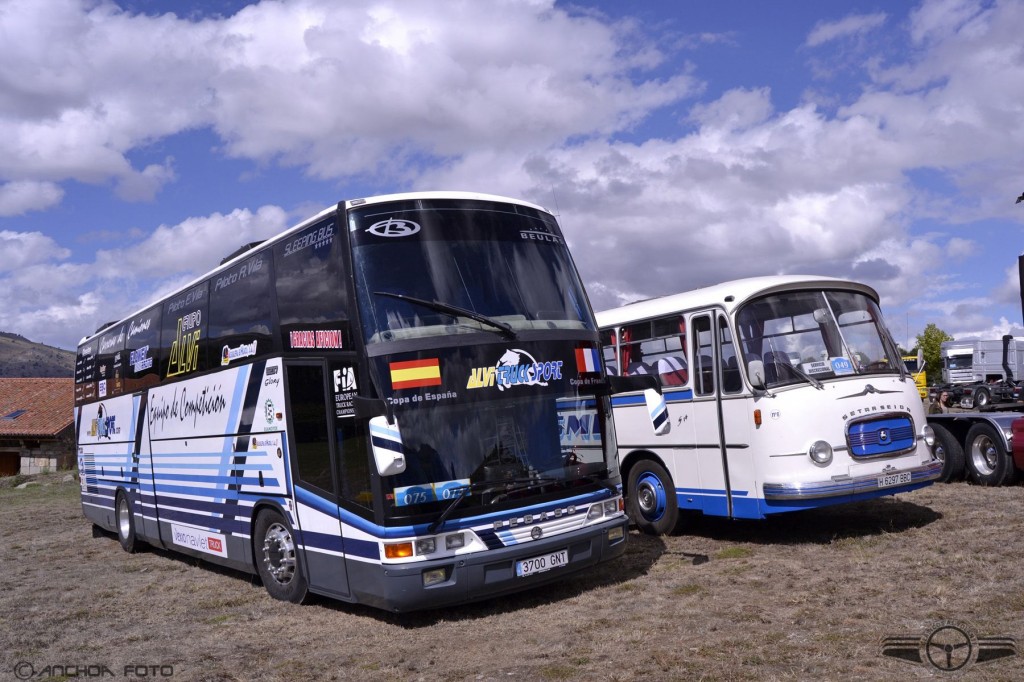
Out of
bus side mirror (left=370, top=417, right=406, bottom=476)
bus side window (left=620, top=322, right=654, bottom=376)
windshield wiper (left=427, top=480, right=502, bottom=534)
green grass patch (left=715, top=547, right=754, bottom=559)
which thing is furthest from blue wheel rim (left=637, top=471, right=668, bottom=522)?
bus side mirror (left=370, top=417, right=406, bottom=476)

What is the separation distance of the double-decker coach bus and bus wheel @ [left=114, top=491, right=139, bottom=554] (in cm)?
527

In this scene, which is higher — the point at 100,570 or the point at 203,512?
the point at 203,512

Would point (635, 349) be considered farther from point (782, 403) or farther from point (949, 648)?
point (949, 648)

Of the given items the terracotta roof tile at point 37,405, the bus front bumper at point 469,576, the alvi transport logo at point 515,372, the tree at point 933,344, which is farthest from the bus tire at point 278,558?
the tree at point 933,344

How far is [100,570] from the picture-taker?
42.9ft

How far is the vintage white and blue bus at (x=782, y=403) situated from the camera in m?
9.62

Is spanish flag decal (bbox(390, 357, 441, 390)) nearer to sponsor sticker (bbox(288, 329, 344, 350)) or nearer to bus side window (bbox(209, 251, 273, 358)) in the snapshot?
sponsor sticker (bbox(288, 329, 344, 350))

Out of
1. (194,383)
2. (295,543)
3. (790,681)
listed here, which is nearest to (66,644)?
(295,543)

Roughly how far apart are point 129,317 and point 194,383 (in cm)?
404

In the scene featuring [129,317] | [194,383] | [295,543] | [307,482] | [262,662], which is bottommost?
[262,662]

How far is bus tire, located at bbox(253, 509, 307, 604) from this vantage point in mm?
9328

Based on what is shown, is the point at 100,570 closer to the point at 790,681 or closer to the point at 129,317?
the point at 129,317

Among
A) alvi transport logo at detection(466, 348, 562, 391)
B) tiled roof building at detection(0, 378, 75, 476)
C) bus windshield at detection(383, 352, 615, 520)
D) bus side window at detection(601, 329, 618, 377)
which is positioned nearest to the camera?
bus windshield at detection(383, 352, 615, 520)
